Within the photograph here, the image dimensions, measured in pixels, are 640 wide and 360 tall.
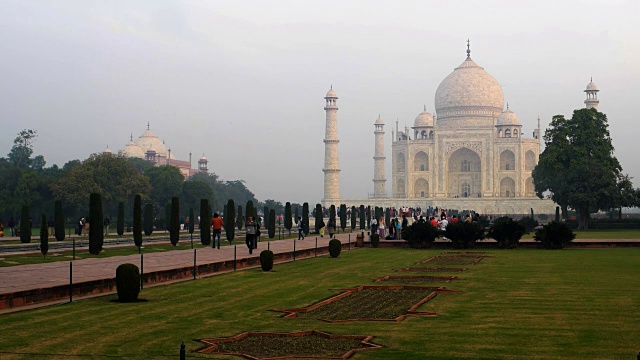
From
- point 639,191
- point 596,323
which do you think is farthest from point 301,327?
point 639,191

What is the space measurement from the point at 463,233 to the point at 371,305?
663 inches

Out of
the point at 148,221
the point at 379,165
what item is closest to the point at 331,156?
the point at 379,165

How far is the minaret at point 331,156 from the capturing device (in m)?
77.2

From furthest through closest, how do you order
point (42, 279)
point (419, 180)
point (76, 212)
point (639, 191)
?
point (419, 180)
point (76, 212)
point (639, 191)
point (42, 279)

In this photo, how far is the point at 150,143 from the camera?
111312 mm

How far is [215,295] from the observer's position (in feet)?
43.7

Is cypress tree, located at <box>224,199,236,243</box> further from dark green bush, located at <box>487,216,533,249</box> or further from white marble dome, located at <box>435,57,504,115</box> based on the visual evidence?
white marble dome, located at <box>435,57,504,115</box>

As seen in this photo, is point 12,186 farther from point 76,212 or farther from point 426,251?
point 426,251

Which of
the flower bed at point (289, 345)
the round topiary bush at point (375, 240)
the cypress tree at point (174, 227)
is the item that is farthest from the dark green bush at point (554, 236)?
the flower bed at point (289, 345)

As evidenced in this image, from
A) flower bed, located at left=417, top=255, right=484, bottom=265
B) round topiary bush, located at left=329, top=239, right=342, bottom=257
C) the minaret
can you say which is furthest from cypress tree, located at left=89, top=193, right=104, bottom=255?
the minaret

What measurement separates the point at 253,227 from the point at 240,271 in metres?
4.75

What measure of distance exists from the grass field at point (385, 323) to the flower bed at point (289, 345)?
0.21 meters

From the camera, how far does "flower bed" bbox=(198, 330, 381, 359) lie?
27.0ft

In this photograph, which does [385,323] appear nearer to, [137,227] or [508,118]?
[137,227]
